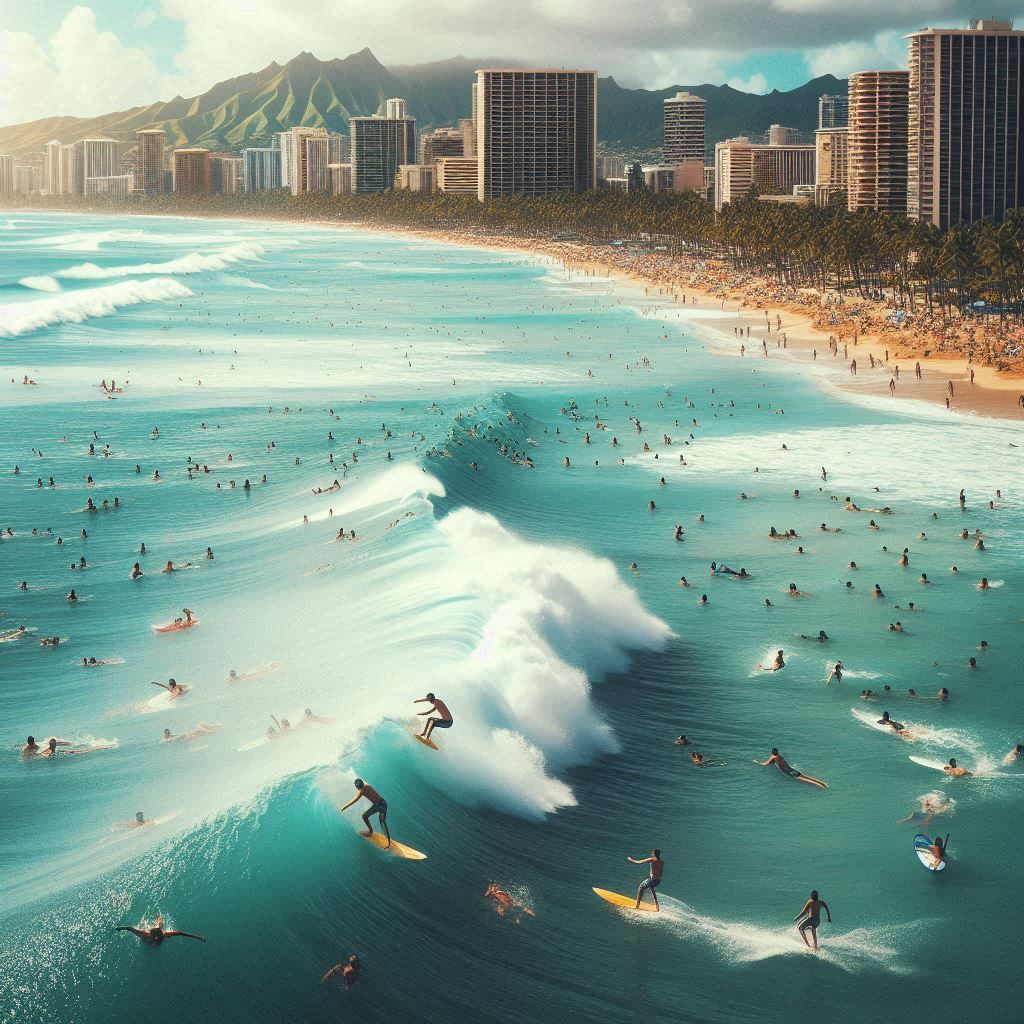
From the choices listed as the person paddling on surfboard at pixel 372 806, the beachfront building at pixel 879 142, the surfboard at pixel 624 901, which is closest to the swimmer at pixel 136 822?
the person paddling on surfboard at pixel 372 806

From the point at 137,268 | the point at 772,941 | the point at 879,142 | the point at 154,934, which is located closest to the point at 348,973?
A: the point at 154,934

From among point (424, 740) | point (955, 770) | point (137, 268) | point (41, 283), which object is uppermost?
point (137, 268)

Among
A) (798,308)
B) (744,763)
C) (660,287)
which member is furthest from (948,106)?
(744,763)

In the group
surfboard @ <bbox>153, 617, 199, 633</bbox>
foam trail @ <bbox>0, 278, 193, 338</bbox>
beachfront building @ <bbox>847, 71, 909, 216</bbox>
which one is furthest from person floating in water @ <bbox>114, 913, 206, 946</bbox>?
beachfront building @ <bbox>847, 71, 909, 216</bbox>

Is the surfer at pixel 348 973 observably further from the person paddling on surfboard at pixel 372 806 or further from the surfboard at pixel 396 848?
the person paddling on surfboard at pixel 372 806

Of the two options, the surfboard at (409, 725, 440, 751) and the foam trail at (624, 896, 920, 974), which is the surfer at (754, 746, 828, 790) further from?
the surfboard at (409, 725, 440, 751)

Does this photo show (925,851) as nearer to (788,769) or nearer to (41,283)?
(788,769)
